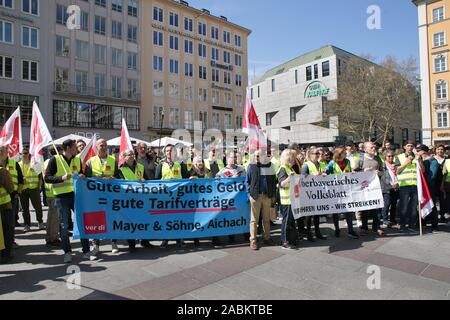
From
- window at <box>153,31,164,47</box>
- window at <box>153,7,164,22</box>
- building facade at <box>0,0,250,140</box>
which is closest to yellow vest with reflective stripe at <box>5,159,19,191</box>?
building facade at <box>0,0,250,140</box>

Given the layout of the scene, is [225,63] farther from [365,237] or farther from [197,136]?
[365,237]

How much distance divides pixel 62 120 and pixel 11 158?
28.6 m

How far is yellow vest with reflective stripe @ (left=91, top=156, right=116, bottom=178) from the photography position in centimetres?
616

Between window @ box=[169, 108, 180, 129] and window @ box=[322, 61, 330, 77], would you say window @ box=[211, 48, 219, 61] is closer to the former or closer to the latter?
window @ box=[169, 108, 180, 129]

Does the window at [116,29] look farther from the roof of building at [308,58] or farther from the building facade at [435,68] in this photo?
the building facade at [435,68]

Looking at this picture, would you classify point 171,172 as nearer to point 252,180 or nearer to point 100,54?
point 252,180

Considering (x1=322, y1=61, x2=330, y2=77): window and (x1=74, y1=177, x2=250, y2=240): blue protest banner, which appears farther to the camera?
(x1=322, y1=61, x2=330, y2=77): window

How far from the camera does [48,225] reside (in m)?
6.47

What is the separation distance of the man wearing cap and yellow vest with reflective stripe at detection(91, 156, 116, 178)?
6.44m

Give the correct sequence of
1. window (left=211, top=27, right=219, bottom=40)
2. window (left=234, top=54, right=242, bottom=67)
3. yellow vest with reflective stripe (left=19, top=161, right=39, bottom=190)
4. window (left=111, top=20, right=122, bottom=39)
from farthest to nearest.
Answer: window (left=234, top=54, right=242, bottom=67), window (left=211, top=27, right=219, bottom=40), window (left=111, top=20, right=122, bottom=39), yellow vest with reflective stripe (left=19, top=161, right=39, bottom=190)

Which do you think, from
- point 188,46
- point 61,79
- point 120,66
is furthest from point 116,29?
point 188,46

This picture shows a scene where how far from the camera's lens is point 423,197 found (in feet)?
23.5

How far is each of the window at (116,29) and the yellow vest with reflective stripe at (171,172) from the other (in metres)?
34.9
